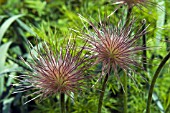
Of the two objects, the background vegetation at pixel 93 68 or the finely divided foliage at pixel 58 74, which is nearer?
the finely divided foliage at pixel 58 74

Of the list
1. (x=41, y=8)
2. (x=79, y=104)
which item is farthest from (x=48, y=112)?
(x=41, y=8)

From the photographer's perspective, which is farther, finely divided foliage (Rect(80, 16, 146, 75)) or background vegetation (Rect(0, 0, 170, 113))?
background vegetation (Rect(0, 0, 170, 113))

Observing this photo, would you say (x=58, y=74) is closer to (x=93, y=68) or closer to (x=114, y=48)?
(x=114, y=48)

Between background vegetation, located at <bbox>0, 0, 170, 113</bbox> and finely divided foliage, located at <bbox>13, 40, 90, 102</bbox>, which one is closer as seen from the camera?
finely divided foliage, located at <bbox>13, 40, 90, 102</bbox>

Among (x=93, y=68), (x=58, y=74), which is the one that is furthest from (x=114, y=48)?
(x=93, y=68)

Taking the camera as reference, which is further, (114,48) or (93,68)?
(93,68)
